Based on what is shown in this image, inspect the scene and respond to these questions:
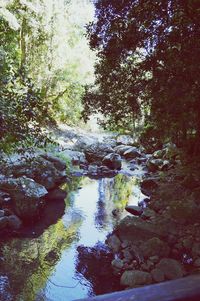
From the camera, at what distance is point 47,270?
23.5ft

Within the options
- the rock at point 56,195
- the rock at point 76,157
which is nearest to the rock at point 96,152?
the rock at point 76,157

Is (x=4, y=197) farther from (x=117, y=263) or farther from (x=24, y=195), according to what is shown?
(x=117, y=263)

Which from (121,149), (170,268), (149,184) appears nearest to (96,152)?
(121,149)

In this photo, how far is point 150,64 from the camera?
804 centimetres

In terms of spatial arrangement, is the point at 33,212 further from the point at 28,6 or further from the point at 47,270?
the point at 28,6

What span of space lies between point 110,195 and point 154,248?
18.4ft

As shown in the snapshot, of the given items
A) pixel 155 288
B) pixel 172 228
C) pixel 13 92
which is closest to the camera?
pixel 155 288

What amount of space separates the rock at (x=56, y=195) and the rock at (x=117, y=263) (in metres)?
5.04

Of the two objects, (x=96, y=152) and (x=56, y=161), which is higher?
(x=96, y=152)

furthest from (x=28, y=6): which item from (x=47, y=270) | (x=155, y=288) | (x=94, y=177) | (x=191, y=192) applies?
(x=155, y=288)

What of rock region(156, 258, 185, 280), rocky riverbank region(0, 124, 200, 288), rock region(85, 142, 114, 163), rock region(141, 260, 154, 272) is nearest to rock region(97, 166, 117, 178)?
rock region(85, 142, 114, 163)

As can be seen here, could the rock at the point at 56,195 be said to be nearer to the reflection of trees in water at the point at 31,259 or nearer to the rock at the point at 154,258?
the reflection of trees in water at the point at 31,259

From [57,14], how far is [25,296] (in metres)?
18.8

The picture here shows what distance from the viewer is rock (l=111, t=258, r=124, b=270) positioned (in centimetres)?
733
